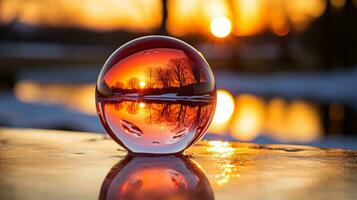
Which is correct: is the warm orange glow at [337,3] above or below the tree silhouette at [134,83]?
above

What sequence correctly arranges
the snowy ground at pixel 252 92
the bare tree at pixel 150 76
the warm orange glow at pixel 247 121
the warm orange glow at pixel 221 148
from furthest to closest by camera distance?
the snowy ground at pixel 252 92, the warm orange glow at pixel 247 121, the warm orange glow at pixel 221 148, the bare tree at pixel 150 76

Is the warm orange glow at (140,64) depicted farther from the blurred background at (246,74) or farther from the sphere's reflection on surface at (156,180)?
the blurred background at (246,74)

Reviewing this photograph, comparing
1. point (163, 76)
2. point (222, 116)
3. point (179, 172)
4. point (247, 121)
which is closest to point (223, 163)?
point (179, 172)

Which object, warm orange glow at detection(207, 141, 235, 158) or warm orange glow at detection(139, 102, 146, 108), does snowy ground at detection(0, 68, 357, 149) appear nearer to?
warm orange glow at detection(207, 141, 235, 158)

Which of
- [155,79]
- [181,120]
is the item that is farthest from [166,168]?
[155,79]

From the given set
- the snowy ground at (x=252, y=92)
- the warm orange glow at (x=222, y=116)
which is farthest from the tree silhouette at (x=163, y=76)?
the warm orange glow at (x=222, y=116)

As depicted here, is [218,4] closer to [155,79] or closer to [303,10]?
[303,10]
